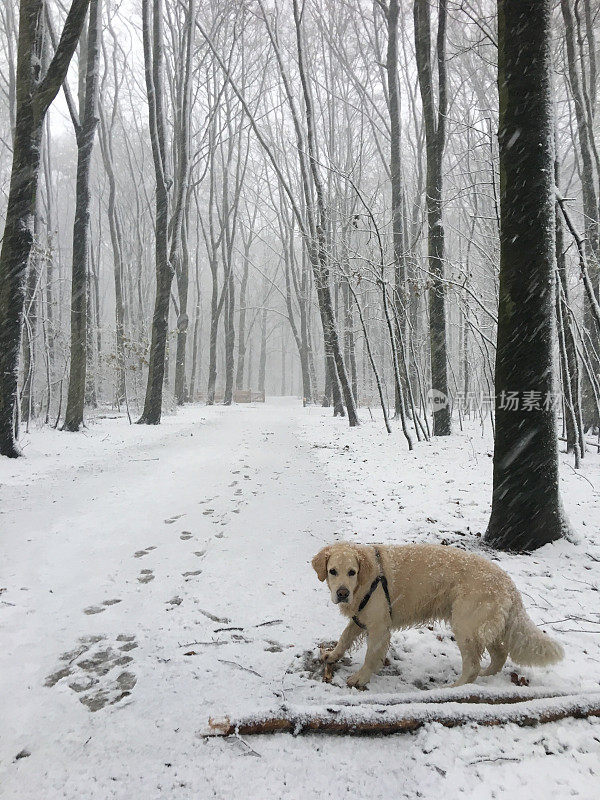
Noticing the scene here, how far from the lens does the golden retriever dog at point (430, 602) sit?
2182 mm

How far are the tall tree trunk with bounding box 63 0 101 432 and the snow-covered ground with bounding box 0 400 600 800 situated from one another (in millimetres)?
5834

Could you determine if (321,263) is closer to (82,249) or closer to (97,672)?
(82,249)

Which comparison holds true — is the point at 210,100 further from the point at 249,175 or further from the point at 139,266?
the point at 139,266

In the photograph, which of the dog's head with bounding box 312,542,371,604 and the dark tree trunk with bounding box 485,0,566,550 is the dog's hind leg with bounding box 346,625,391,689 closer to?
the dog's head with bounding box 312,542,371,604

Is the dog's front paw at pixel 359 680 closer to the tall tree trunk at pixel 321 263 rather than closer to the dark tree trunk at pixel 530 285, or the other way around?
the dark tree trunk at pixel 530 285

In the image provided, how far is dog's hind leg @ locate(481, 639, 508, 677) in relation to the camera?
2.28 m

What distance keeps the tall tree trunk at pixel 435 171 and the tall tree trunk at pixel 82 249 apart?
27.3ft

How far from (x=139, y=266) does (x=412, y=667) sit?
27.8m

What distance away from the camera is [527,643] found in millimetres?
2182

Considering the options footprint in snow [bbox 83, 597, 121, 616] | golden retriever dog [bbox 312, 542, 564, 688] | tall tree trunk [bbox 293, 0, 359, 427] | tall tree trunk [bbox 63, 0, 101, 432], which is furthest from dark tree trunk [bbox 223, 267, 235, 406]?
golden retriever dog [bbox 312, 542, 564, 688]

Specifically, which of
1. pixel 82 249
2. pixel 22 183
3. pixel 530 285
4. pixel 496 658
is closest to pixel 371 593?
pixel 496 658

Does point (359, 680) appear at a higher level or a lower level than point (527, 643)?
A: lower

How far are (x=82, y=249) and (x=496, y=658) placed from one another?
13.1 meters

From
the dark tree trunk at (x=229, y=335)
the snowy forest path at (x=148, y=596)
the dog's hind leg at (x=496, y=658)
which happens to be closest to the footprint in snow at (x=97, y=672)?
the snowy forest path at (x=148, y=596)
